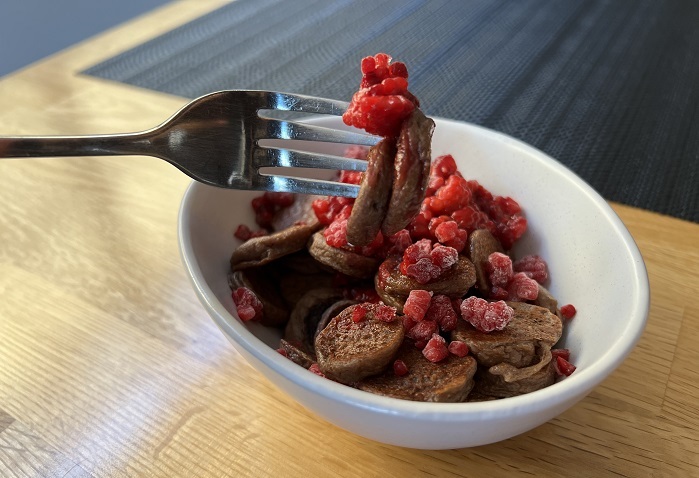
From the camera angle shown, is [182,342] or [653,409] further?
[182,342]

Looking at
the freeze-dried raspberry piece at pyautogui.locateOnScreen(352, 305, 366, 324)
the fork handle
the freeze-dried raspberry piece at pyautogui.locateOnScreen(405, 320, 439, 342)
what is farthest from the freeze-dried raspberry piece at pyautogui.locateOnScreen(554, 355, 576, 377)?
the fork handle

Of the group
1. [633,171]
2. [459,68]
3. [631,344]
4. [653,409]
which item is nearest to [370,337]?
[631,344]

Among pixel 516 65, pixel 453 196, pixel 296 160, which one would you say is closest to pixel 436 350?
pixel 453 196

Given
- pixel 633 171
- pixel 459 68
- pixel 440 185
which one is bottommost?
pixel 633 171

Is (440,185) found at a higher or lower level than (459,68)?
higher

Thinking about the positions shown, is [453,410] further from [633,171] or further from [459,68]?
[459,68]
